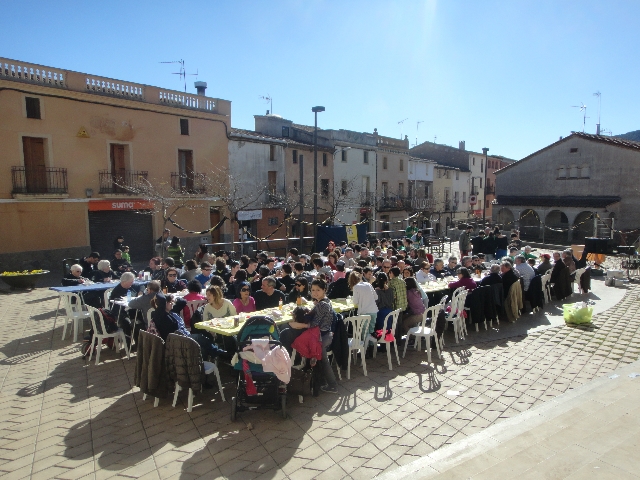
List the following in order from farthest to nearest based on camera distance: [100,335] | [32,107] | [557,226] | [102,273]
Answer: [557,226] → [32,107] → [102,273] → [100,335]

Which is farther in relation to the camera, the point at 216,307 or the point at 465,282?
the point at 465,282

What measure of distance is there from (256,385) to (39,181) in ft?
52.8

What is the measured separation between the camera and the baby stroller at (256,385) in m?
5.15

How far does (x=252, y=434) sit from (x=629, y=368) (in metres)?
5.73

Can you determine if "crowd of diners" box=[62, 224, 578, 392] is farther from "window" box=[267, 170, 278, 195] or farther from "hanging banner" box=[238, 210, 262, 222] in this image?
"window" box=[267, 170, 278, 195]

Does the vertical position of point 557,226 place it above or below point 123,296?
below

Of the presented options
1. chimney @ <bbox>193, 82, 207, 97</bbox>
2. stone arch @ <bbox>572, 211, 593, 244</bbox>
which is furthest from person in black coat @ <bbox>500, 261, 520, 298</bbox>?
stone arch @ <bbox>572, 211, 593, 244</bbox>

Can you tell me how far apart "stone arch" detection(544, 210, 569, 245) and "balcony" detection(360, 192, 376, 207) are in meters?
12.3

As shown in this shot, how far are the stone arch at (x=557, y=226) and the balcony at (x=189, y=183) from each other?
75.8 feet

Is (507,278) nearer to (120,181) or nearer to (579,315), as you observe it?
(579,315)

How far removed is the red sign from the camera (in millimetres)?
18891

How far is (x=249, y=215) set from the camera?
2517cm

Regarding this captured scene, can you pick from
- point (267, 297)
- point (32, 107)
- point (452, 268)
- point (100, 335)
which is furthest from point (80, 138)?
point (452, 268)

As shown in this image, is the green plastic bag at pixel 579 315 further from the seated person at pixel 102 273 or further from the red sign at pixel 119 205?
the red sign at pixel 119 205
